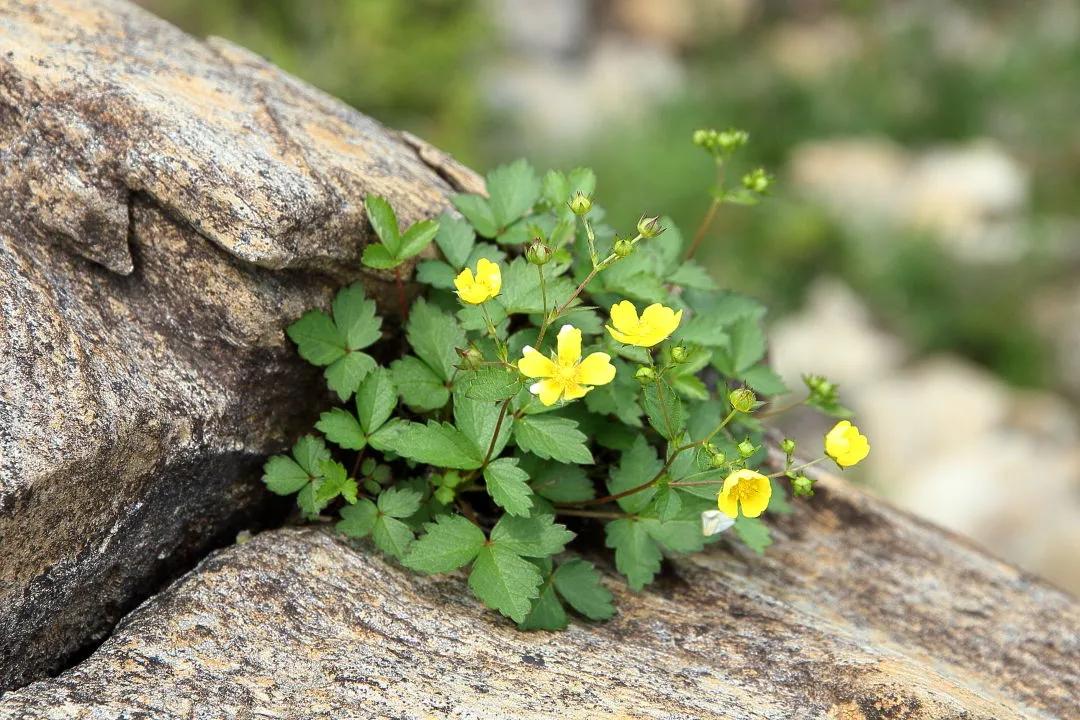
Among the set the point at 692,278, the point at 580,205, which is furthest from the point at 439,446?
the point at 692,278

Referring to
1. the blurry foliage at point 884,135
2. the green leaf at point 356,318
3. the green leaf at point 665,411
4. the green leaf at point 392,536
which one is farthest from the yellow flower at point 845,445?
the blurry foliage at point 884,135

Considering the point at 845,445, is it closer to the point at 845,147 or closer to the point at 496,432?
the point at 496,432

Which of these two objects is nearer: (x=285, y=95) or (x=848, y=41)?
(x=285, y=95)

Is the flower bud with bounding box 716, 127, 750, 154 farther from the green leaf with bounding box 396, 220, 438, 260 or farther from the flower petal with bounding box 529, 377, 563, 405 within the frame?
the flower petal with bounding box 529, 377, 563, 405

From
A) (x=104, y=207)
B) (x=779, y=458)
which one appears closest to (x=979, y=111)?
(x=779, y=458)

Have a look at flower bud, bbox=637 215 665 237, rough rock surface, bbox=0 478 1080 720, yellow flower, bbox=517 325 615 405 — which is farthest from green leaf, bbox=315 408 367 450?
flower bud, bbox=637 215 665 237

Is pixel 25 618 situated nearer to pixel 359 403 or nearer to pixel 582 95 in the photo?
pixel 359 403
